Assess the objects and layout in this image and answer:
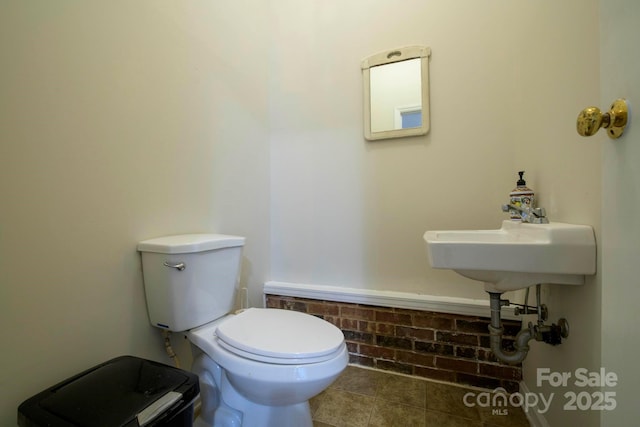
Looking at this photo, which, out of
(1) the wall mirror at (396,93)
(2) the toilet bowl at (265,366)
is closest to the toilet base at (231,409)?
(2) the toilet bowl at (265,366)

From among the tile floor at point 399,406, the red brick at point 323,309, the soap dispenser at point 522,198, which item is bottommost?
the tile floor at point 399,406

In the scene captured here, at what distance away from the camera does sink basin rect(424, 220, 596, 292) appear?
716 mm

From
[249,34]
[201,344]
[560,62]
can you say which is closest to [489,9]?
[560,62]

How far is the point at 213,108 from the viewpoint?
1.29 meters

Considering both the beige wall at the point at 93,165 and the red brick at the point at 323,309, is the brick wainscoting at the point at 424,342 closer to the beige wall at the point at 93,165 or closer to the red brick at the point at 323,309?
the red brick at the point at 323,309

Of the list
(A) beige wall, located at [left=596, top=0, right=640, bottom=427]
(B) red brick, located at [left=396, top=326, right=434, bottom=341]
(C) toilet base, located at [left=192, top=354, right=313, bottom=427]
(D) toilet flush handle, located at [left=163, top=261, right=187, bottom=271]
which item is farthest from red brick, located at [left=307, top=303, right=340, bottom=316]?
(A) beige wall, located at [left=596, top=0, right=640, bottom=427]

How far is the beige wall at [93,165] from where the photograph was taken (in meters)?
0.65

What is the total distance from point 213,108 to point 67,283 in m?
0.93

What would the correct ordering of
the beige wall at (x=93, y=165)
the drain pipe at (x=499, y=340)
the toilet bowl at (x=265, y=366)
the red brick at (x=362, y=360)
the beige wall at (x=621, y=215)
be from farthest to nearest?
the red brick at (x=362, y=360)
the drain pipe at (x=499, y=340)
the toilet bowl at (x=265, y=366)
the beige wall at (x=93, y=165)
the beige wall at (x=621, y=215)

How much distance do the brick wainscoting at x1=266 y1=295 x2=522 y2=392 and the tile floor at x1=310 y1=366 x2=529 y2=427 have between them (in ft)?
0.23

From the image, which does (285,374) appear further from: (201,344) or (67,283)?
(67,283)

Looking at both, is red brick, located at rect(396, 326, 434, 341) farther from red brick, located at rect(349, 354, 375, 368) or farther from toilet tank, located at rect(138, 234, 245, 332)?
toilet tank, located at rect(138, 234, 245, 332)

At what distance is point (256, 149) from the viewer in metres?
1.62

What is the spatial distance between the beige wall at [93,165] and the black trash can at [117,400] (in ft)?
0.44
